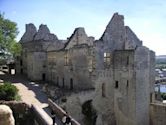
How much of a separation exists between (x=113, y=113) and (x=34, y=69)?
1663 centimetres

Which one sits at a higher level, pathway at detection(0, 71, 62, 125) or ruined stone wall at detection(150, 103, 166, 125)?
pathway at detection(0, 71, 62, 125)

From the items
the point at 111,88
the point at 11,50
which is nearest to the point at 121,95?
the point at 111,88

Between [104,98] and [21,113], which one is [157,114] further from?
[21,113]

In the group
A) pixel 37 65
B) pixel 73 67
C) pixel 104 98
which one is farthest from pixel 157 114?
pixel 37 65

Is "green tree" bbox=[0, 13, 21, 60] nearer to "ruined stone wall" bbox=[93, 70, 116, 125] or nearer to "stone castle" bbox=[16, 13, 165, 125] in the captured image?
"stone castle" bbox=[16, 13, 165, 125]

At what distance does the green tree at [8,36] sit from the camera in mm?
41531

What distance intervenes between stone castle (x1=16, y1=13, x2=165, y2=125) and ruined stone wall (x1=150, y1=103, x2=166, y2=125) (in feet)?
1.87

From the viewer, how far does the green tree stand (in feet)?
136

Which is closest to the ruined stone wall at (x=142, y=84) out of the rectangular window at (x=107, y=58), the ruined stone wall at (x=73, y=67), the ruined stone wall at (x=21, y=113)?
the rectangular window at (x=107, y=58)

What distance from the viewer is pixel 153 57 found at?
125ft

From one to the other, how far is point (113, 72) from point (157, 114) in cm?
742

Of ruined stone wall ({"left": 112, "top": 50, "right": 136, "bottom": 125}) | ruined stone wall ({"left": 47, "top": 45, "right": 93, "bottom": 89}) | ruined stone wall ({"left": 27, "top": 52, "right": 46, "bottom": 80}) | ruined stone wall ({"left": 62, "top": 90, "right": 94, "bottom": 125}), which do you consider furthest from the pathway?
ruined stone wall ({"left": 112, "top": 50, "right": 136, "bottom": 125})

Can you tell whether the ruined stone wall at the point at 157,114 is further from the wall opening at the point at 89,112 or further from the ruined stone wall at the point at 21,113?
the ruined stone wall at the point at 21,113

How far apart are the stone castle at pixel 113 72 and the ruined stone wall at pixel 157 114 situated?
57cm
